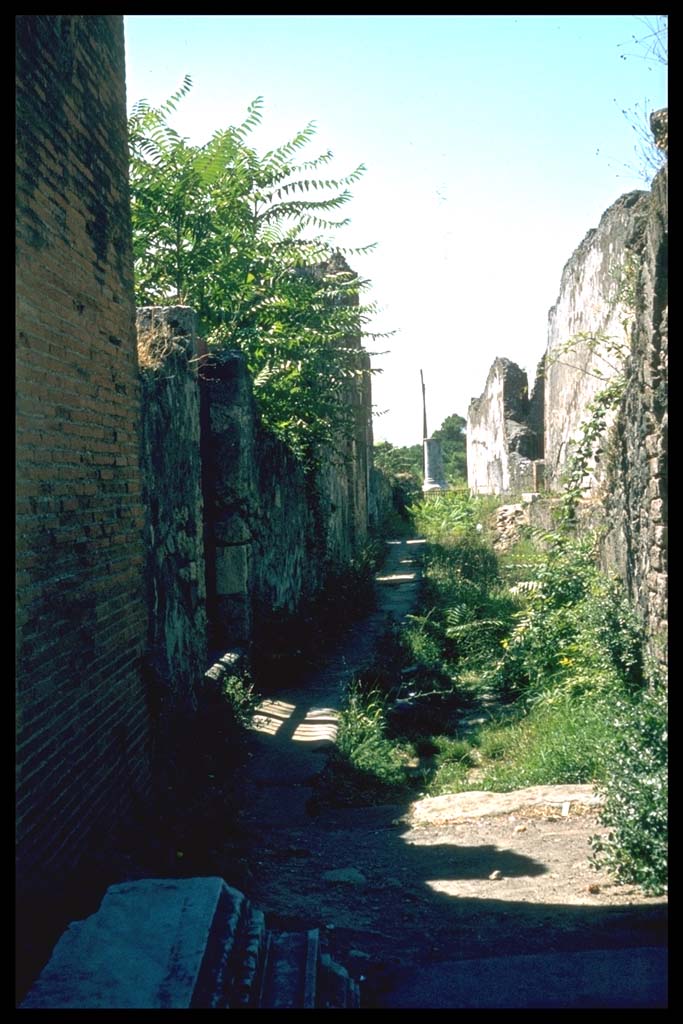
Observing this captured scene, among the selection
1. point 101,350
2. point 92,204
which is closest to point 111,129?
point 92,204

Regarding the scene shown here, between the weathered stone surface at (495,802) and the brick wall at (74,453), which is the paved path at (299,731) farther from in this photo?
the brick wall at (74,453)

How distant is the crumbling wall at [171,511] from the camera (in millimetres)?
5293

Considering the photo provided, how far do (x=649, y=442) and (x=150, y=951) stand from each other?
12.9ft

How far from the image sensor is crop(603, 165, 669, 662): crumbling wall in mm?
4957

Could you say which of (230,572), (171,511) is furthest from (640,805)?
(230,572)

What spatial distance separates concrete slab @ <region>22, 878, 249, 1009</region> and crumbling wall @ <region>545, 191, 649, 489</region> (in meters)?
6.09

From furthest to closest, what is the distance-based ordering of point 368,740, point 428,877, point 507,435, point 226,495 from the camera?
point 507,435
point 226,495
point 368,740
point 428,877

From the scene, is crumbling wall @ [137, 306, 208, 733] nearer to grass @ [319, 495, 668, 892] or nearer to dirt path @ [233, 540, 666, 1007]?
dirt path @ [233, 540, 666, 1007]

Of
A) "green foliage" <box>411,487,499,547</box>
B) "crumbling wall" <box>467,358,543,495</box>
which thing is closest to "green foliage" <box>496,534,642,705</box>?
"green foliage" <box>411,487,499,547</box>

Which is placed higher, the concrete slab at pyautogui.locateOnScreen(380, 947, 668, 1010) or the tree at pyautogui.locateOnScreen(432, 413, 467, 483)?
the tree at pyautogui.locateOnScreen(432, 413, 467, 483)

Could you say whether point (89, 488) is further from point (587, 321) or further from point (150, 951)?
point (587, 321)

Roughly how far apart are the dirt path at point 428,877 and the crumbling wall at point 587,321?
13.9 ft

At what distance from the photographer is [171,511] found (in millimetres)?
5809
